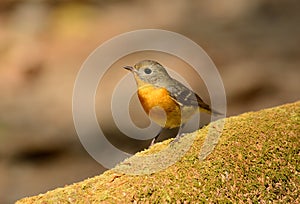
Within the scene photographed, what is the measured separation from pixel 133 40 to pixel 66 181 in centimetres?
181

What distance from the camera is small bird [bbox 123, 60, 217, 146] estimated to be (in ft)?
8.60

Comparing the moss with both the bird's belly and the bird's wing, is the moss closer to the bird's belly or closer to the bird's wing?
the bird's belly

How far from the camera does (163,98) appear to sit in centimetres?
266

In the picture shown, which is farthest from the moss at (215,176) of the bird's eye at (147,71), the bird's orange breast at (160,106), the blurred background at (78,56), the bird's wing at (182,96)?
the blurred background at (78,56)

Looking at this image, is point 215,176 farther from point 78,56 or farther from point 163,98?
point 78,56

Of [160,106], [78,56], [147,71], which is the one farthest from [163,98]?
[78,56]

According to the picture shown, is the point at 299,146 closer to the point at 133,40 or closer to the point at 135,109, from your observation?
the point at 135,109

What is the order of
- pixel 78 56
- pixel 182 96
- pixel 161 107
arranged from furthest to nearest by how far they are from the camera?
pixel 78 56 < pixel 182 96 < pixel 161 107

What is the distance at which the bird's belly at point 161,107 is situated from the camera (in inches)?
103

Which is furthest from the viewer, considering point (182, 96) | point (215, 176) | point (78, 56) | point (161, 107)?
point (78, 56)

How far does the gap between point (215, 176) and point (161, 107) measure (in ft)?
2.28

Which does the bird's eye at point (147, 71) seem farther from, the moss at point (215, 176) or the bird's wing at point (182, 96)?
the moss at point (215, 176)

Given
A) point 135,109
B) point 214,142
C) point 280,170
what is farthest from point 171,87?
point 135,109

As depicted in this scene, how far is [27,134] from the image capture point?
19.6 ft
